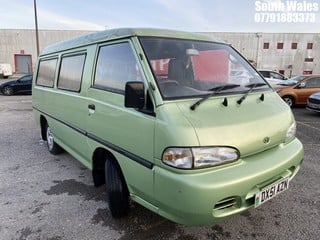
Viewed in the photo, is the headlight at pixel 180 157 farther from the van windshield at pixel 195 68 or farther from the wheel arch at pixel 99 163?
the wheel arch at pixel 99 163

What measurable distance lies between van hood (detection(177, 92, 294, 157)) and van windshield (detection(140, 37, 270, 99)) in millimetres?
208

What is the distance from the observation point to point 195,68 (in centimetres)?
287

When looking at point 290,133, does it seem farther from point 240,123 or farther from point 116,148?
point 116,148

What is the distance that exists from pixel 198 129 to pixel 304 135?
5388 millimetres

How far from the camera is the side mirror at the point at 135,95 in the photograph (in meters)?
2.11

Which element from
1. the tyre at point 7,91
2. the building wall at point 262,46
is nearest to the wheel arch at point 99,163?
the tyre at point 7,91

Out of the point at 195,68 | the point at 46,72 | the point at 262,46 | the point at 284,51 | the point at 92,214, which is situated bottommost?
the point at 92,214

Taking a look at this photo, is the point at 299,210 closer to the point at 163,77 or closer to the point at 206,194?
the point at 206,194

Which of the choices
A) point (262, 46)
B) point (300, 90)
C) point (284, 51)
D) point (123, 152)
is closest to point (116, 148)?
point (123, 152)

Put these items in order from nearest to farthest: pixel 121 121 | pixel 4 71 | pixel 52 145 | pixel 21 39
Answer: pixel 121 121 < pixel 52 145 < pixel 4 71 < pixel 21 39

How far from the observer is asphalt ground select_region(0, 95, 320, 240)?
2588 millimetres

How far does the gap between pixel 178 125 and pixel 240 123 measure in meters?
0.57

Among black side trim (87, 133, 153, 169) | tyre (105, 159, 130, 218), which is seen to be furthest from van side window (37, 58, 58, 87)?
tyre (105, 159, 130, 218)

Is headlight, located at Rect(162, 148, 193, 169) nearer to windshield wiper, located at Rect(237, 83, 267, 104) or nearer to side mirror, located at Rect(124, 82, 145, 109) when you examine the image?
side mirror, located at Rect(124, 82, 145, 109)
